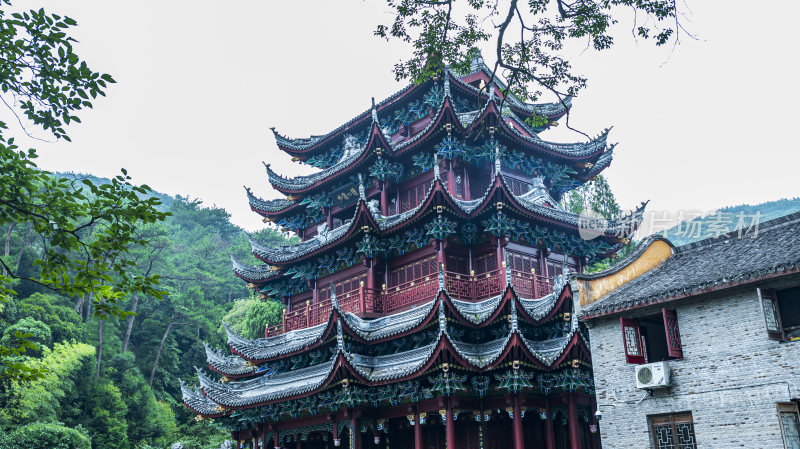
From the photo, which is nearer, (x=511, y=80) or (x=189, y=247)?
(x=511, y=80)

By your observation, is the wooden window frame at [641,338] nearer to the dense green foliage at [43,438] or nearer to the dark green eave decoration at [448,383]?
the dark green eave decoration at [448,383]

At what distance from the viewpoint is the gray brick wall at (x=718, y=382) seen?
13.3m

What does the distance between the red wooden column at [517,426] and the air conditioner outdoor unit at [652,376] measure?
16.3 ft

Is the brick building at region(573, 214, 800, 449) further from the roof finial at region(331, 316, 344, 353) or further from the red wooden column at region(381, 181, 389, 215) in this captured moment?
the red wooden column at region(381, 181, 389, 215)

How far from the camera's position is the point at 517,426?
63.3ft

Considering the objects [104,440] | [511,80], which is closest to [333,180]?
[511,80]

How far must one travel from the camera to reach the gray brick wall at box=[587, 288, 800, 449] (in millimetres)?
13258

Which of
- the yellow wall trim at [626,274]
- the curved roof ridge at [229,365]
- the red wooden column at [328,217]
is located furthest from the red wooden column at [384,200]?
the yellow wall trim at [626,274]

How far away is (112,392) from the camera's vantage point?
4294 cm

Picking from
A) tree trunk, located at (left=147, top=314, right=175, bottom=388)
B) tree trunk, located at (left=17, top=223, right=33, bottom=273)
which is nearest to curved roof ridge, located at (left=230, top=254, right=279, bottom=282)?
tree trunk, located at (left=147, top=314, right=175, bottom=388)

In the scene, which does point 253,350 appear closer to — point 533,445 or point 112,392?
point 533,445

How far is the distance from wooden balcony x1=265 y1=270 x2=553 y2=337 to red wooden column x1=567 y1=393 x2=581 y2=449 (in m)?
3.83

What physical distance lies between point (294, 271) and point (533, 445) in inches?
489

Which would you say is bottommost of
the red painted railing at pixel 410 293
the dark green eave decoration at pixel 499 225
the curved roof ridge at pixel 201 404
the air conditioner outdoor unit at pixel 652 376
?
the air conditioner outdoor unit at pixel 652 376
